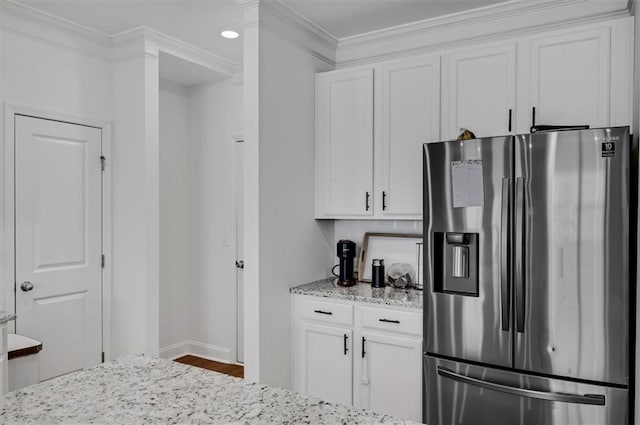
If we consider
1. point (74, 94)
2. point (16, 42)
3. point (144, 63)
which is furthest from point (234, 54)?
point (16, 42)

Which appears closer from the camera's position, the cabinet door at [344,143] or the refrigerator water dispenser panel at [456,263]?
the refrigerator water dispenser panel at [456,263]

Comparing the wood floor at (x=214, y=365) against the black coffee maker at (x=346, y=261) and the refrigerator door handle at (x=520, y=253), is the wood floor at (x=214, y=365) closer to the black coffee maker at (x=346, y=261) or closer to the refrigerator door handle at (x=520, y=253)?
the black coffee maker at (x=346, y=261)

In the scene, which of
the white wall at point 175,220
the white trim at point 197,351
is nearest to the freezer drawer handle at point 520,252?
the white trim at point 197,351

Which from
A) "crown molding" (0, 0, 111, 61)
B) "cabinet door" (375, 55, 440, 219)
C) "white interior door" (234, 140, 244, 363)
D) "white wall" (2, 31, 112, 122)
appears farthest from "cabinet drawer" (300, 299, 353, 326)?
"crown molding" (0, 0, 111, 61)

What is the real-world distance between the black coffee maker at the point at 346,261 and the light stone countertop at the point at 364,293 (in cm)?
6

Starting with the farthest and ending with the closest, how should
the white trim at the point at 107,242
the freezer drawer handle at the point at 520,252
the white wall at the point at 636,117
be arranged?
the white trim at the point at 107,242 < the freezer drawer handle at the point at 520,252 < the white wall at the point at 636,117

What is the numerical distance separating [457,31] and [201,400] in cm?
278

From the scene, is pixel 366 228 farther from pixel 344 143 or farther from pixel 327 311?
pixel 327 311

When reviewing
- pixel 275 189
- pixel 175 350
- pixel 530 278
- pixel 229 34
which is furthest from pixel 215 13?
pixel 175 350

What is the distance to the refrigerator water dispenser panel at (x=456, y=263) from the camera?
228cm

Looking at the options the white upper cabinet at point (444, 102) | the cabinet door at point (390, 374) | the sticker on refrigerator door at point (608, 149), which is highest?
the white upper cabinet at point (444, 102)

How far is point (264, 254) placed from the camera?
2771 mm

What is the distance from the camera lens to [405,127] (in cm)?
295

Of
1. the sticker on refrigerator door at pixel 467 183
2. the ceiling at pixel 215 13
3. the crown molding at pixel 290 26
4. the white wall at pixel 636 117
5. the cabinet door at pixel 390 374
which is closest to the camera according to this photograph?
the white wall at pixel 636 117
